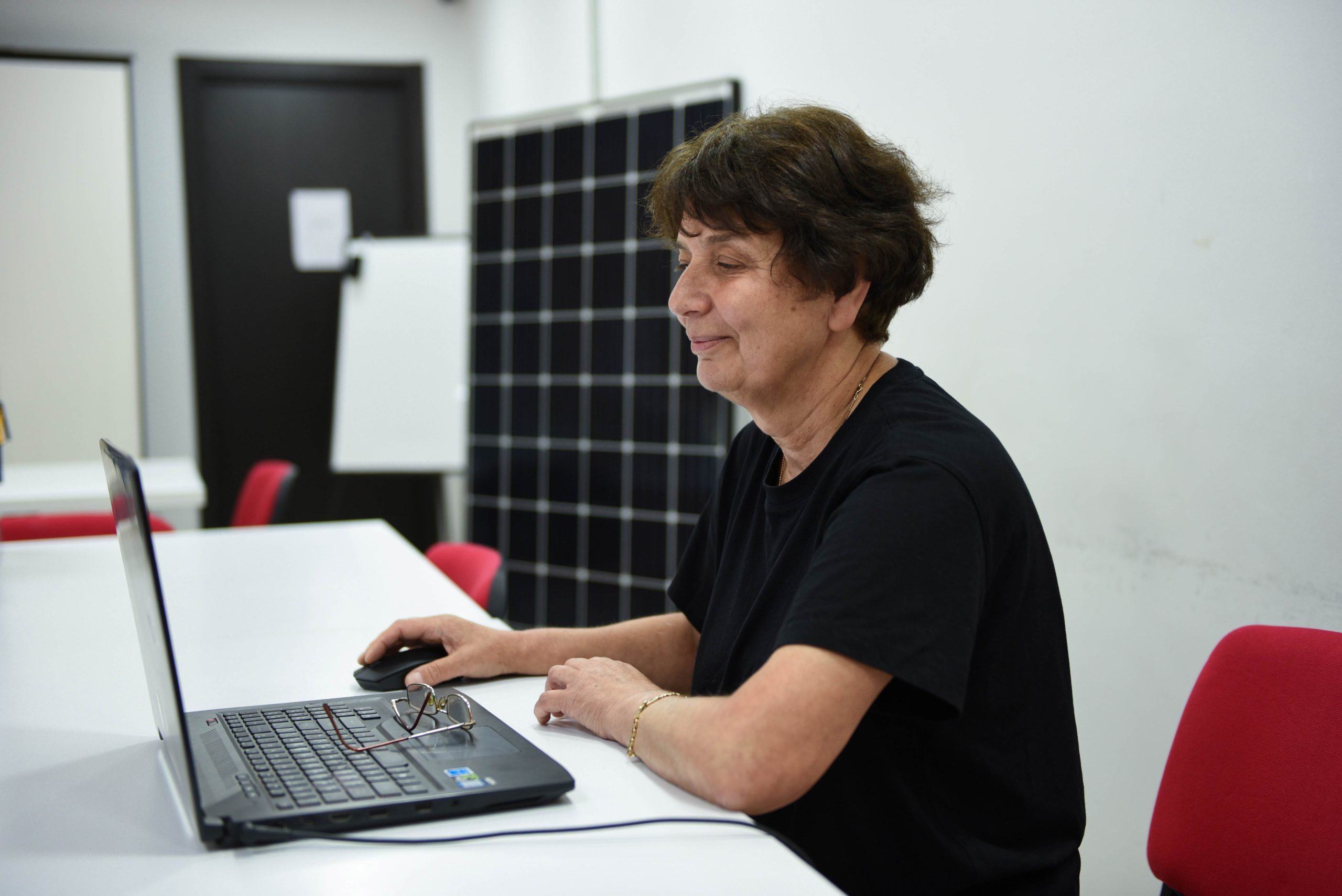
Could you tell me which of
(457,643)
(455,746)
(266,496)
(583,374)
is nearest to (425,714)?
(455,746)

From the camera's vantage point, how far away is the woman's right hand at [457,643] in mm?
1411

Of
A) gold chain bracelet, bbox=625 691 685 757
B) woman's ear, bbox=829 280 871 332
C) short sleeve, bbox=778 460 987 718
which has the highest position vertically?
woman's ear, bbox=829 280 871 332

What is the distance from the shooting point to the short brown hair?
1.22 m

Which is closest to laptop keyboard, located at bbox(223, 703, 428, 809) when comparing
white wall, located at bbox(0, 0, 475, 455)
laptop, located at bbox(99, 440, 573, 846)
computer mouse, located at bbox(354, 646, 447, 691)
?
laptop, located at bbox(99, 440, 573, 846)

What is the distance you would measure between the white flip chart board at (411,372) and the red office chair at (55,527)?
187cm

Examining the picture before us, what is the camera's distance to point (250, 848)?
919 mm

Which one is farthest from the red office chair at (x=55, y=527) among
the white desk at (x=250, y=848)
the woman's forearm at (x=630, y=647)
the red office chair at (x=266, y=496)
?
the woman's forearm at (x=630, y=647)

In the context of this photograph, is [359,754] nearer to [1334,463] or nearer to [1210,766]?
[1210,766]

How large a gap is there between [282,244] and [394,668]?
4391mm

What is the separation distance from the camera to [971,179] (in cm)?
235

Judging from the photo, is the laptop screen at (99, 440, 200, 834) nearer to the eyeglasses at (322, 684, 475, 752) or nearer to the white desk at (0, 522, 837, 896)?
the white desk at (0, 522, 837, 896)

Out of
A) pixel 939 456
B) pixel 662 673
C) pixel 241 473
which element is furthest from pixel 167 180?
pixel 939 456

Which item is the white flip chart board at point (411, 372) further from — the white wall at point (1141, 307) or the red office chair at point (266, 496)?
the white wall at point (1141, 307)

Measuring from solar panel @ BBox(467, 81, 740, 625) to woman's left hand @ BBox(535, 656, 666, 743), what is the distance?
201cm
